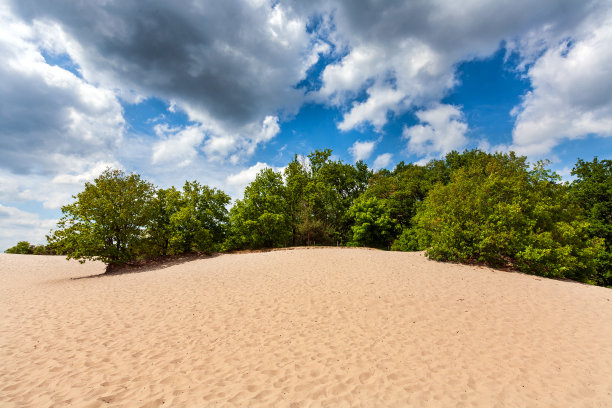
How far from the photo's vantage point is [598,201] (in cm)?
2455

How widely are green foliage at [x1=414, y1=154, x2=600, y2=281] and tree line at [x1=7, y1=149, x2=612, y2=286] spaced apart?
73 mm

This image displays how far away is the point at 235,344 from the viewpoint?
6.71 m

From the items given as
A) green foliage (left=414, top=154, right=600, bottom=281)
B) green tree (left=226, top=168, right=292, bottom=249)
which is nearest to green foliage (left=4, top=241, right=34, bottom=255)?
green tree (left=226, top=168, right=292, bottom=249)

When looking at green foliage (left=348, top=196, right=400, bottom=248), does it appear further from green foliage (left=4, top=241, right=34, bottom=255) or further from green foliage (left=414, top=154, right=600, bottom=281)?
green foliage (left=4, top=241, right=34, bottom=255)

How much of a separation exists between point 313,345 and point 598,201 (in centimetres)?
3455

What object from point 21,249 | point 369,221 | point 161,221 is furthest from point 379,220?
point 21,249

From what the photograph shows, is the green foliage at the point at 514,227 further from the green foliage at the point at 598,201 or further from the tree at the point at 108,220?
the tree at the point at 108,220

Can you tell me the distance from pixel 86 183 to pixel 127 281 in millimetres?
9833

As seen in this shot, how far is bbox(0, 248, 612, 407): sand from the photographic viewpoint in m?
4.82

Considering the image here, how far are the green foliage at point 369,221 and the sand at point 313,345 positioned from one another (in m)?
18.6

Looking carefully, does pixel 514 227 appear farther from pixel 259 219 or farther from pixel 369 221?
pixel 259 219

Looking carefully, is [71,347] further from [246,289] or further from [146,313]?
[246,289]

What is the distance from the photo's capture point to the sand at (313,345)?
482 centimetres

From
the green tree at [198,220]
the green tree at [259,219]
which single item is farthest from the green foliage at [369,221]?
the green tree at [198,220]
